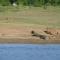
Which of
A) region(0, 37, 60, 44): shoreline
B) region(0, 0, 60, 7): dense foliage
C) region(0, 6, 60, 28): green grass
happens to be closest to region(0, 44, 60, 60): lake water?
region(0, 37, 60, 44): shoreline

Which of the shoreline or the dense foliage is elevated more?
the shoreline

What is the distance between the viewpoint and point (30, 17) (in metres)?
26.0

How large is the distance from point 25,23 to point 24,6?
28.1 ft

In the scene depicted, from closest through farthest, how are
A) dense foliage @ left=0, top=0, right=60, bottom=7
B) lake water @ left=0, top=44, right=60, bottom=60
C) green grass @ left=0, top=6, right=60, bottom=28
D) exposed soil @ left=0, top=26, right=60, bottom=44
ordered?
lake water @ left=0, top=44, right=60, bottom=60, exposed soil @ left=0, top=26, right=60, bottom=44, green grass @ left=0, top=6, right=60, bottom=28, dense foliage @ left=0, top=0, right=60, bottom=7

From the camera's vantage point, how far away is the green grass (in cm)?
2383

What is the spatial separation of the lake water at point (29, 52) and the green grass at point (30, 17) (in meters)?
5.31

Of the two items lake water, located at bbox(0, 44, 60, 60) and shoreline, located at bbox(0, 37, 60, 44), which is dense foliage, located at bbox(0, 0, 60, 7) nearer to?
shoreline, located at bbox(0, 37, 60, 44)

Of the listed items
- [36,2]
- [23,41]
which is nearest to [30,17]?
[23,41]

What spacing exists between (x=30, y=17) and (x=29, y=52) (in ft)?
34.1

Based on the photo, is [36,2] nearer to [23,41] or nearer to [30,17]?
[30,17]

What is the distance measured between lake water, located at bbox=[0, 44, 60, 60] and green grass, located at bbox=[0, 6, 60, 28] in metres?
5.31

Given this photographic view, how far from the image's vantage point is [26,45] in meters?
18.2

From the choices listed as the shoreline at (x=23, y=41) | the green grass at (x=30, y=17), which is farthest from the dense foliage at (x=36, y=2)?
the shoreline at (x=23, y=41)

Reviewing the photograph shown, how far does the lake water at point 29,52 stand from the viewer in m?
14.1
